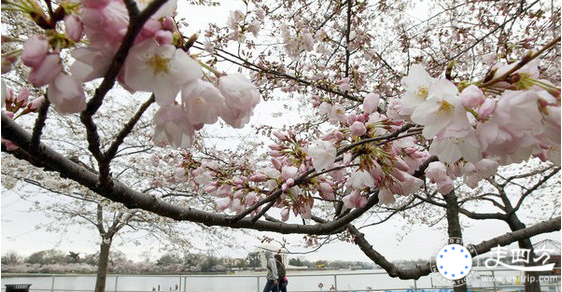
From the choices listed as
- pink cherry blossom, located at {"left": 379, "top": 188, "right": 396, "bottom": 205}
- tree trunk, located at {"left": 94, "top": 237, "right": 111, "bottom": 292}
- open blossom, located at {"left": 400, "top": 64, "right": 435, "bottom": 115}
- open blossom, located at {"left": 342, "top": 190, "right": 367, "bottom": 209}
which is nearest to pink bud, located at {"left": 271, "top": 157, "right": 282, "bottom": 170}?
open blossom, located at {"left": 342, "top": 190, "right": 367, "bottom": 209}

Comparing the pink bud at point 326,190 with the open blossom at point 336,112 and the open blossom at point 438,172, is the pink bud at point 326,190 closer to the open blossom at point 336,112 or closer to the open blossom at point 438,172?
the open blossom at point 438,172

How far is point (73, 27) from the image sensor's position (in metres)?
0.48

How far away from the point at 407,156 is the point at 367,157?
0.63ft

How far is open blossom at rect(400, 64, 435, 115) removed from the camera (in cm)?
75

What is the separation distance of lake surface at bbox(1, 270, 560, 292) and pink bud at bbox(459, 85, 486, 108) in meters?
7.29

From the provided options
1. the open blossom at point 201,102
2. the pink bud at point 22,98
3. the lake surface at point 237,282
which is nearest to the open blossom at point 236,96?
the open blossom at point 201,102

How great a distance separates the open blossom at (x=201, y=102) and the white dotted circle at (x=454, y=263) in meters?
3.08

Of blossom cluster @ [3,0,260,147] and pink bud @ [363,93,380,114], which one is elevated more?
pink bud @ [363,93,380,114]

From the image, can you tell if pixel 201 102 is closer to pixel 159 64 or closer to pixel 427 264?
pixel 159 64

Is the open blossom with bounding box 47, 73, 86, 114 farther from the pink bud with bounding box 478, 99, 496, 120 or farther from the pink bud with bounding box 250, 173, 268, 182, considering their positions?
the pink bud with bounding box 250, 173, 268, 182

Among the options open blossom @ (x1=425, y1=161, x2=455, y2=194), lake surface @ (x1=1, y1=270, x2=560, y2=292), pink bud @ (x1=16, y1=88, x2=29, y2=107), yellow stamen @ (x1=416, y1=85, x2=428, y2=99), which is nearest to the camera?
yellow stamen @ (x1=416, y1=85, x2=428, y2=99)

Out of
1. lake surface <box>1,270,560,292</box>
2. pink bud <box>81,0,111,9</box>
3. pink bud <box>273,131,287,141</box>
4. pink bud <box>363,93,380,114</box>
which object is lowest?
lake surface <box>1,270,560,292</box>

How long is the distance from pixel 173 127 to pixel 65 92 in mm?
177

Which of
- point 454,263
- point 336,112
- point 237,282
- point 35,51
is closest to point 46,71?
point 35,51
